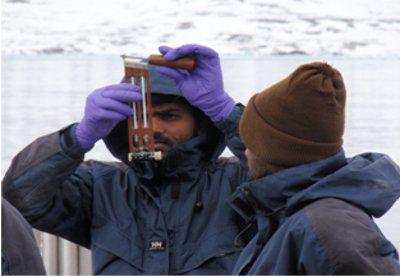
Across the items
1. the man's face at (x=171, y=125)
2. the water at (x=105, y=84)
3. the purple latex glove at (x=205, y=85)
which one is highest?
the purple latex glove at (x=205, y=85)

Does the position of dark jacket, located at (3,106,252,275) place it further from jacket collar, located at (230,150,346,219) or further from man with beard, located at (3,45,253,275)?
jacket collar, located at (230,150,346,219)

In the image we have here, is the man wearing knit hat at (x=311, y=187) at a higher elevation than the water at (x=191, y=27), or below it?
higher

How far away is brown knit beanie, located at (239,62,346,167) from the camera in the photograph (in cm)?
148

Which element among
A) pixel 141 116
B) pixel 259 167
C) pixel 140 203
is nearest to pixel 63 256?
pixel 140 203

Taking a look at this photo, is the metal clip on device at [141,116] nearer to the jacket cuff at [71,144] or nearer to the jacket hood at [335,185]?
the jacket cuff at [71,144]

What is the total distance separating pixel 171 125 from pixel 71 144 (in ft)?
0.83

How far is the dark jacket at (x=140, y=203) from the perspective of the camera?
203 cm

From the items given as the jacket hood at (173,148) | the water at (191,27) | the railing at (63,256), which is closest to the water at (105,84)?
the water at (191,27)

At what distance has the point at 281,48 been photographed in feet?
61.1

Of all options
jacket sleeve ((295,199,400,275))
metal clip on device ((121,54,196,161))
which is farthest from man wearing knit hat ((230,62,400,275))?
metal clip on device ((121,54,196,161))

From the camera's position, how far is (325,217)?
135 centimetres

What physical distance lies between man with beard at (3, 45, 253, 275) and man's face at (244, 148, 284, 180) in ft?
1.63

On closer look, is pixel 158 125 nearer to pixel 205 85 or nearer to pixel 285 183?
pixel 205 85

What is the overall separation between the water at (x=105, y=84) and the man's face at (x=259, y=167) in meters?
2.34
